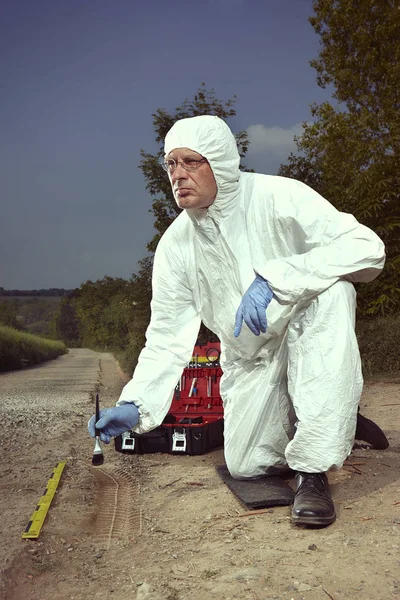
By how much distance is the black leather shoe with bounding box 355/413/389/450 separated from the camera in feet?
11.7

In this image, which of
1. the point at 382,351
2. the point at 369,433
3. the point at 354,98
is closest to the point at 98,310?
the point at 354,98

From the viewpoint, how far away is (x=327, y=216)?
9.50 ft

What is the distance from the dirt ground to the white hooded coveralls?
320 mm

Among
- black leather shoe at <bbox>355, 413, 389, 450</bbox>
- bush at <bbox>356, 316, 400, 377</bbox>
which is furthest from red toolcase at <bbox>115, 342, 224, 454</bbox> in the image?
bush at <bbox>356, 316, 400, 377</bbox>

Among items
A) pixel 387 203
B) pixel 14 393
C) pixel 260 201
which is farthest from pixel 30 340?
pixel 260 201

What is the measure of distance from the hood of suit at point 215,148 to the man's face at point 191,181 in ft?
0.09

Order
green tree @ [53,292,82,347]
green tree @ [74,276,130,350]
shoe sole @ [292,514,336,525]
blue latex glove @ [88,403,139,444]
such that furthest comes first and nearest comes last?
green tree @ [53,292,82,347]
green tree @ [74,276,130,350]
blue latex glove @ [88,403,139,444]
shoe sole @ [292,514,336,525]

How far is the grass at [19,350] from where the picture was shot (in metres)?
14.6

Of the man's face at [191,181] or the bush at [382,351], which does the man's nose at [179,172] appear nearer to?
the man's face at [191,181]

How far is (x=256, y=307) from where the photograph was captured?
2.77 meters

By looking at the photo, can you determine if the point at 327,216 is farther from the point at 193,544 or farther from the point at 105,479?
the point at 105,479

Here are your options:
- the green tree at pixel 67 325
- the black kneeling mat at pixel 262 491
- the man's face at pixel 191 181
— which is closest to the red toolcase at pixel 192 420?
the black kneeling mat at pixel 262 491

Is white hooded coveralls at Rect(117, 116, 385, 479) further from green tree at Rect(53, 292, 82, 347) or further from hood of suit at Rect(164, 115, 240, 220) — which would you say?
green tree at Rect(53, 292, 82, 347)

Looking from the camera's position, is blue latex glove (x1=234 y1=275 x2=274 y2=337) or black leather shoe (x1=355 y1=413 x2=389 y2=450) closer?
blue latex glove (x1=234 y1=275 x2=274 y2=337)
